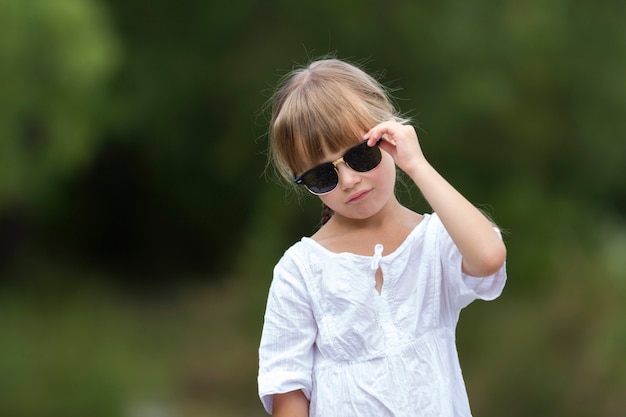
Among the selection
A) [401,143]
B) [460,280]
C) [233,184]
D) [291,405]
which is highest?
[401,143]

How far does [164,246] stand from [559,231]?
3580 mm

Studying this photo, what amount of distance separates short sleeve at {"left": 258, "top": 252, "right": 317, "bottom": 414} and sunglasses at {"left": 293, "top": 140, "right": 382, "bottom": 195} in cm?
13

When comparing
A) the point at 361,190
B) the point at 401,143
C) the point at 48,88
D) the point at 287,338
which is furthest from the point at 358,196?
the point at 48,88

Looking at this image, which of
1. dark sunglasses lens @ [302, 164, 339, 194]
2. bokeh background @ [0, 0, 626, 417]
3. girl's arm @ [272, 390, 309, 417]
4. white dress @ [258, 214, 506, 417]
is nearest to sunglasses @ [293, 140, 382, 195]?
dark sunglasses lens @ [302, 164, 339, 194]

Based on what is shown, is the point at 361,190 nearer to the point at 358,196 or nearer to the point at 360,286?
the point at 358,196

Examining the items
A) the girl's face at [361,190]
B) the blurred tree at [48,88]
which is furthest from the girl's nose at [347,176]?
the blurred tree at [48,88]

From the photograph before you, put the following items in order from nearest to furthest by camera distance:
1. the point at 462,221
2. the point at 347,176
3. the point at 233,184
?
1. the point at 462,221
2. the point at 347,176
3. the point at 233,184

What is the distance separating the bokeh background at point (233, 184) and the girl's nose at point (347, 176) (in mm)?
3702

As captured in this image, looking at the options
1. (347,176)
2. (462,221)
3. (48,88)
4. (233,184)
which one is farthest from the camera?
(233,184)

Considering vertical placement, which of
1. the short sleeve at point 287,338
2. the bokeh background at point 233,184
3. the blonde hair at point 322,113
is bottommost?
the bokeh background at point 233,184

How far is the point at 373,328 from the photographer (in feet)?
4.94

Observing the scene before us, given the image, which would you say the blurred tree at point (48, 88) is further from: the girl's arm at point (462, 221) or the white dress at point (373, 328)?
the girl's arm at point (462, 221)

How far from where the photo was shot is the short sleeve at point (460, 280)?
147 centimetres

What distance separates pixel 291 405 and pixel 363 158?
0.39 m
